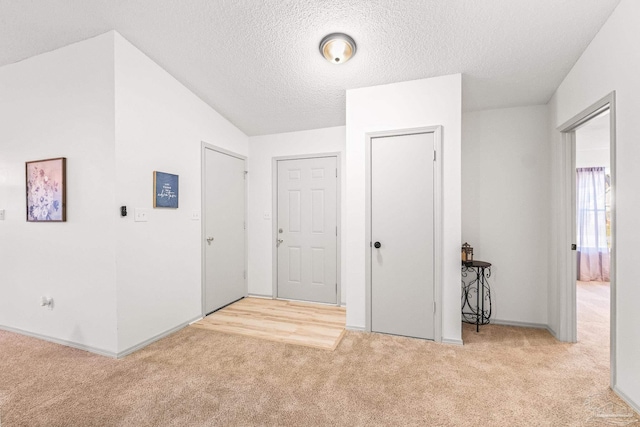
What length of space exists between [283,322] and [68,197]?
8.07ft

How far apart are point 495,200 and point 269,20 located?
297 centimetres

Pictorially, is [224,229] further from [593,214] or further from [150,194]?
[593,214]

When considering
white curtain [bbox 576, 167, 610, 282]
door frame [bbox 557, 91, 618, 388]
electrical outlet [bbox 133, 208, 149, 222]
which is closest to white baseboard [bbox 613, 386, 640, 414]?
door frame [bbox 557, 91, 618, 388]

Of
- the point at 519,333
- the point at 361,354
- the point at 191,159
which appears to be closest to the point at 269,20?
the point at 191,159

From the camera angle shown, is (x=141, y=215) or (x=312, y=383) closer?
(x=312, y=383)

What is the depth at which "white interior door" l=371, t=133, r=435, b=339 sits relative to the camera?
9.06 feet

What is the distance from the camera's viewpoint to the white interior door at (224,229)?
3521mm

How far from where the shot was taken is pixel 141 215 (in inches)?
104

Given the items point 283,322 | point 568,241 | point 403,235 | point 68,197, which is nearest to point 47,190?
point 68,197

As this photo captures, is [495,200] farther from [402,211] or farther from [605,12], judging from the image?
[605,12]

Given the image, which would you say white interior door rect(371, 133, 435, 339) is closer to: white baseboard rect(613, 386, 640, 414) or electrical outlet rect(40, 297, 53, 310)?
white baseboard rect(613, 386, 640, 414)

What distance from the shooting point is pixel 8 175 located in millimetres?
2979

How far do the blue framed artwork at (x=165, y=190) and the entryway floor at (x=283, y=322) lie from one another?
1406 mm

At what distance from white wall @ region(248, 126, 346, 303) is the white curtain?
5.34m
